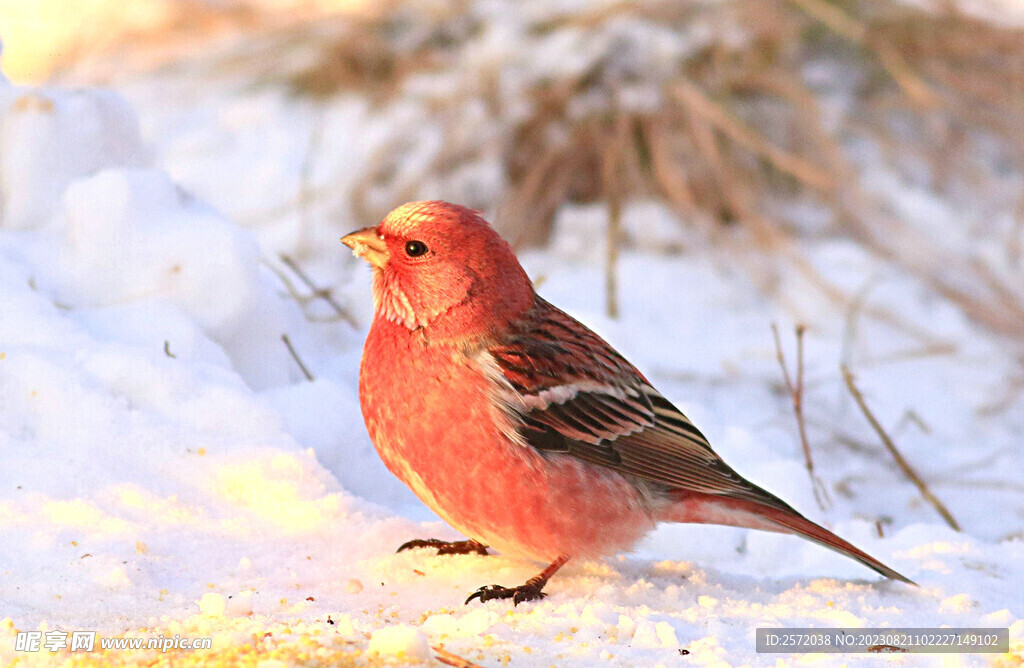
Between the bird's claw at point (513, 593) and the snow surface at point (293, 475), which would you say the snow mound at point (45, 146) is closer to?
the snow surface at point (293, 475)

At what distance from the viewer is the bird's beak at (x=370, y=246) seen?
288 centimetres

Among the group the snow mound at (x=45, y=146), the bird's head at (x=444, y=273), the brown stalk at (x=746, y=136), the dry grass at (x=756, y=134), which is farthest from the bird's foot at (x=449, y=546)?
the brown stalk at (x=746, y=136)

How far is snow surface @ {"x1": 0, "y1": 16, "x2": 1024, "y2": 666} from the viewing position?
2363 mm

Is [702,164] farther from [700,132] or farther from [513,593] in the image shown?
[513,593]

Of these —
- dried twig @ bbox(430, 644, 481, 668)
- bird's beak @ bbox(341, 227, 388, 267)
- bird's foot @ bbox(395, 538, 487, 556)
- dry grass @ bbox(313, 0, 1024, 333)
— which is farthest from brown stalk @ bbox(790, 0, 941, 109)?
dried twig @ bbox(430, 644, 481, 668)

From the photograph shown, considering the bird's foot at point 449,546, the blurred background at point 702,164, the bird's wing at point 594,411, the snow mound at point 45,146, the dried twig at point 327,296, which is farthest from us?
the blurred background at point 702,164

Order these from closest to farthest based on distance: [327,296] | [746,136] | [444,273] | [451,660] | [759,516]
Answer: [451,660], [444,273], [759,516], [327,296], [746,136]

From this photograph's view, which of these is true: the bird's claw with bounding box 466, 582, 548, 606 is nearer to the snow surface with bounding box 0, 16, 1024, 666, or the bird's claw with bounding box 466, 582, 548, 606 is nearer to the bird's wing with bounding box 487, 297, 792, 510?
the snow surface with bounding box 0, 16, 1024, 666

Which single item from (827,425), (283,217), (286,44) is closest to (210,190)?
(283,217)

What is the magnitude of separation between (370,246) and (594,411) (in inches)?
28.5

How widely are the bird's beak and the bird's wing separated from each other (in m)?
0.39

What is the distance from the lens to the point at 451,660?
2.09m

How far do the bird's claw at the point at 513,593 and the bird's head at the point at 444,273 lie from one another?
620 millimetres

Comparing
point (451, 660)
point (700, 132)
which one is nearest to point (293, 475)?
point (451, 660)
